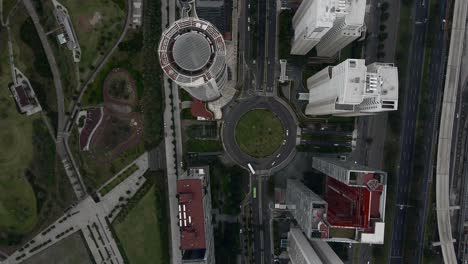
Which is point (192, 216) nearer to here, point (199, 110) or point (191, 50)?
point (199, 110)

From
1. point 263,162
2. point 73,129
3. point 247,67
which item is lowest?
point 263,162

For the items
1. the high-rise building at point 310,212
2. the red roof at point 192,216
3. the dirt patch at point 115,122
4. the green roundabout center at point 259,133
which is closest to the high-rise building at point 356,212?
the high-rise building at point 310,212

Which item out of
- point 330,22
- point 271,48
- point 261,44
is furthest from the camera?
point 271,48

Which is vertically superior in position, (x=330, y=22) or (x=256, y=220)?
(x=330, y=22)

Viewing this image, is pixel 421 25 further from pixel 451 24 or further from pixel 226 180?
pixel 226 180

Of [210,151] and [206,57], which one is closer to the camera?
[206,57]

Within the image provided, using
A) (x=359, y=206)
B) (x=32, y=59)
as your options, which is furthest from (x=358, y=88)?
(x=32, y=59)

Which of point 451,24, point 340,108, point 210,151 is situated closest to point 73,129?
point 210,151
